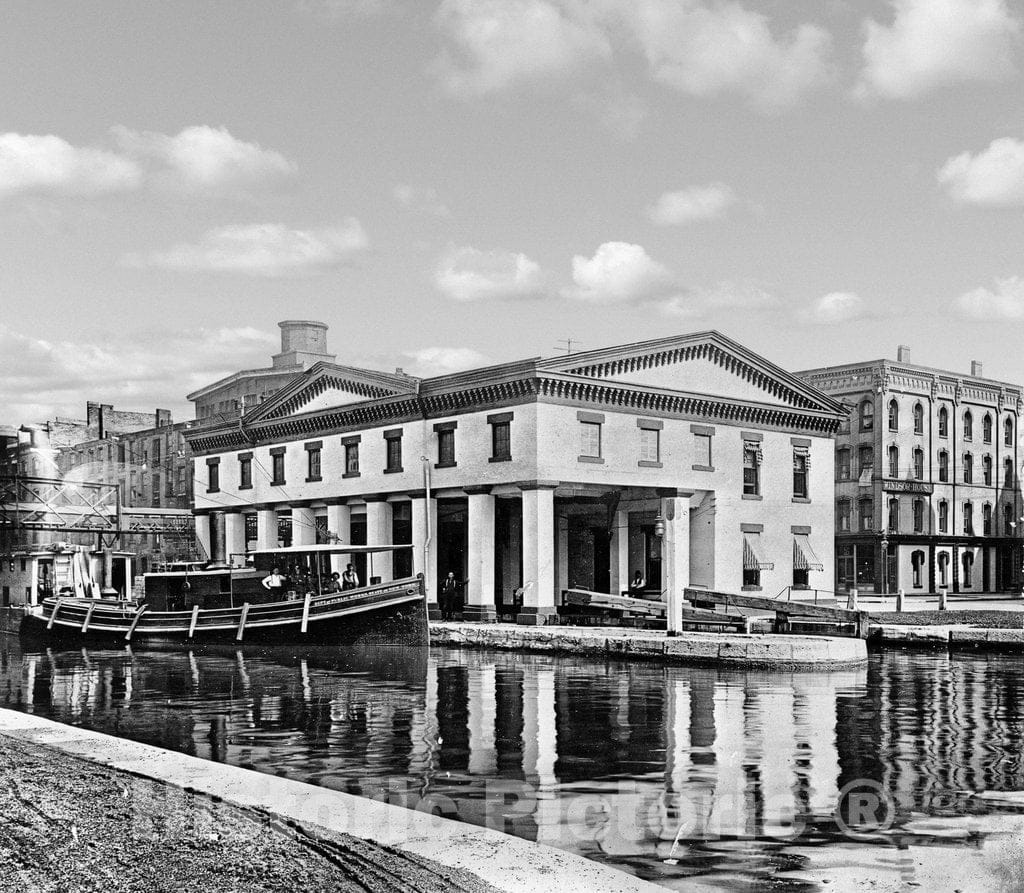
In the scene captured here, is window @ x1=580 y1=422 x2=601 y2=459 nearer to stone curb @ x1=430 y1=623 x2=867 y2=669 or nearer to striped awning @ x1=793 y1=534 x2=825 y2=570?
stone curb @ x1=430 y1=623 x2=867 y2=669

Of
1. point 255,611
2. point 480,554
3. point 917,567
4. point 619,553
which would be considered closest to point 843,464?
point 917,567

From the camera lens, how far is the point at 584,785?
14117mm

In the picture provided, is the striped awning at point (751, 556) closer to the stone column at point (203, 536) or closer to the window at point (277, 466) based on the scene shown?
the window at point (277, 466)

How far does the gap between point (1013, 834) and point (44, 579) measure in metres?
79.8

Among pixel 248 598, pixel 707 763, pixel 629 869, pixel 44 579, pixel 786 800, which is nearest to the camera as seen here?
pixel 629 869

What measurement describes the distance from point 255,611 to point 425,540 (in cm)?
804

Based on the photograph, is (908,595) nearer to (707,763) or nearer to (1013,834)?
(707,763)

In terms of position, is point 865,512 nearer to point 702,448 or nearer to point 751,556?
point 751,556

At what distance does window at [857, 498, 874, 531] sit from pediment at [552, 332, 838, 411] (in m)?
21.4

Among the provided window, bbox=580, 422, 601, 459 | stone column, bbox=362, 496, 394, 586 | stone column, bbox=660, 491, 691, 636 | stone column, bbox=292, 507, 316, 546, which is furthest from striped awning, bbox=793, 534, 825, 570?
stone column, bbox=292, 507, 316, 546

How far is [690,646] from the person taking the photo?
30.3 metres

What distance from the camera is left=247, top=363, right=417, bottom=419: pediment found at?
46531 millimetres

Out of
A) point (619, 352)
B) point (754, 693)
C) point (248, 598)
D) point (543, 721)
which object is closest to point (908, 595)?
point (619, 352)

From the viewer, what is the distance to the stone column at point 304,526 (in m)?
51.8
